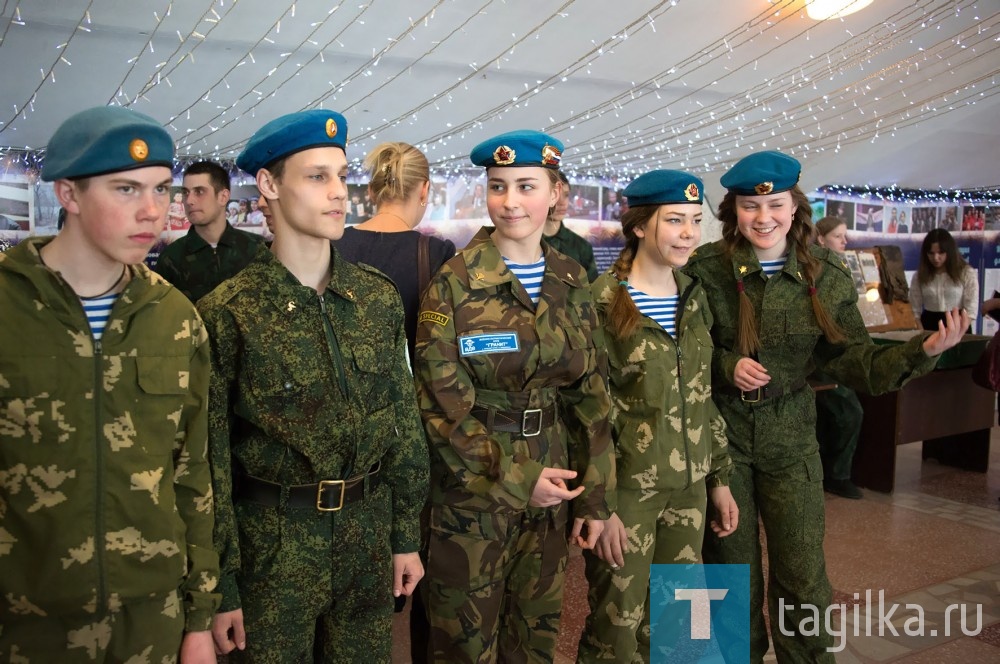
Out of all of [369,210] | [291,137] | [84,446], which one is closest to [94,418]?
[84,446]

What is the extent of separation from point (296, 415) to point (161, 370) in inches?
11.3

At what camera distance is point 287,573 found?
166cm

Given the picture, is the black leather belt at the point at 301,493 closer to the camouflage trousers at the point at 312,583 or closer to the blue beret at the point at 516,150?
the camouflage trousers at the point at 312,583

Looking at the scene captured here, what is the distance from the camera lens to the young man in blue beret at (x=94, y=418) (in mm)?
1409

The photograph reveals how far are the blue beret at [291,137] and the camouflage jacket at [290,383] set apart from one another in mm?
214

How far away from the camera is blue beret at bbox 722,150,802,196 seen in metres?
2.53

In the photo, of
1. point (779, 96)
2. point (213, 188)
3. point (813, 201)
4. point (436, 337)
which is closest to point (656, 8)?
point (779, 96)

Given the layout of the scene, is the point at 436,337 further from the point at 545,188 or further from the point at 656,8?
the point at 656,8

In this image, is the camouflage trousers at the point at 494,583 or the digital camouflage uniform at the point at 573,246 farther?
the digital camouflage uniform at the point at 573,246

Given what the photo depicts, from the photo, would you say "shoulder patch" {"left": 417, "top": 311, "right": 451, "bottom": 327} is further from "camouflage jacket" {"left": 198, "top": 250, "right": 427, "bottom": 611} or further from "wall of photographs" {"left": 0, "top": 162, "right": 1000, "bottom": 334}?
"wall of photographs" {"left": 0, "top": 162, "right": 1000, "bottom": 334}

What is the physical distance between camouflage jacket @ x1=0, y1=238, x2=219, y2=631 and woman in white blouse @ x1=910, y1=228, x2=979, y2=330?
6727 millimetres

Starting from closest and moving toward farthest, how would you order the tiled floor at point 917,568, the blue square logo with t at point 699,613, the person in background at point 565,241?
the blue square logo with t at point 699,613 → the tiled floor at point 917,568 → the person in background at point 565,241

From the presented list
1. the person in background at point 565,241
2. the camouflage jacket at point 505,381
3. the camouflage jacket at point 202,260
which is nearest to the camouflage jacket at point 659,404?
the camouflage jacket at point 505,381

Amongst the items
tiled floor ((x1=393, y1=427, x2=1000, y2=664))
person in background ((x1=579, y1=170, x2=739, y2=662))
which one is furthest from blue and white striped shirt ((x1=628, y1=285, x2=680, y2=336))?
tiled floor ((x1=393, y1=427, x2=1000, y2=664))
